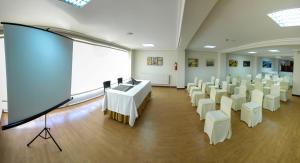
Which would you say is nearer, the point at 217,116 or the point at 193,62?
the point at 217,116

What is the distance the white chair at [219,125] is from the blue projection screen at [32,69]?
3056mm

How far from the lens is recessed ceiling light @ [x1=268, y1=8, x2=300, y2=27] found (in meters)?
2.89

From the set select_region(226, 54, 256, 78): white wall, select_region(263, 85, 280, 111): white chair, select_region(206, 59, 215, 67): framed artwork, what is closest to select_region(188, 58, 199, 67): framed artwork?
select_region(206, 59, 215, 67): framed artwork

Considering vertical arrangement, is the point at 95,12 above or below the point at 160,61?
above

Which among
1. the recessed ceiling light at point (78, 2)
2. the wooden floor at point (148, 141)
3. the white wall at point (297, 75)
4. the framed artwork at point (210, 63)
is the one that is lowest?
the wooden floor at point (148, 141)

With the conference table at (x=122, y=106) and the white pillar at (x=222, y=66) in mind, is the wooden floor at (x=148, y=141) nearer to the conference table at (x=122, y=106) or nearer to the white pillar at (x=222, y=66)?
the conference table at (x=122, y=106)

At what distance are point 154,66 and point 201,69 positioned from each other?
351cm

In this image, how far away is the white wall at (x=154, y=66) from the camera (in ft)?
32.9

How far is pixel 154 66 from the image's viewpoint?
1030 cm

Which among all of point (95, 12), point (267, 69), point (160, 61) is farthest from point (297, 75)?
point (95, 12)

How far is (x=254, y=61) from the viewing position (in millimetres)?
12812

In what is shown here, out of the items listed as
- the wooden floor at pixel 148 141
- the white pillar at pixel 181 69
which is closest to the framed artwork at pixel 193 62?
the white pillar at pixel 181 69

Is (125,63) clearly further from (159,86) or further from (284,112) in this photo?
(284,112)

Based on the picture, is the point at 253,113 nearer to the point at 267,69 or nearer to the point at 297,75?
the point at 297,75
